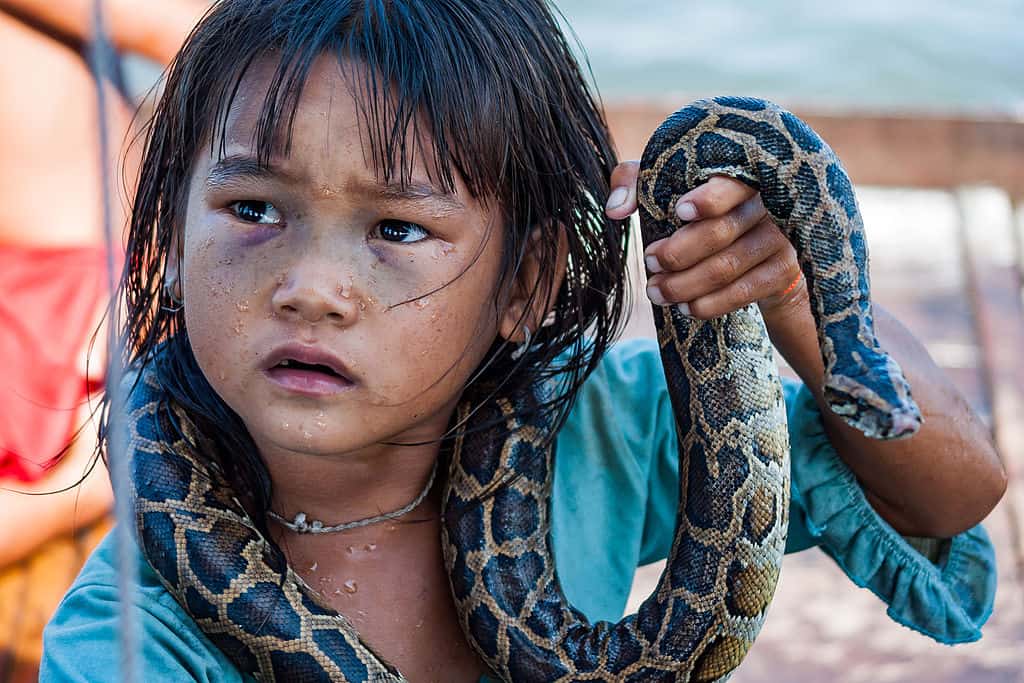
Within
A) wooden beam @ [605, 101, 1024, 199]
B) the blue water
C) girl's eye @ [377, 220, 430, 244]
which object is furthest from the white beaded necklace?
the blue water

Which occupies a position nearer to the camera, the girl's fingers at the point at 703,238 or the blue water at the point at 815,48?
the girl's fingers at the point at 703,238

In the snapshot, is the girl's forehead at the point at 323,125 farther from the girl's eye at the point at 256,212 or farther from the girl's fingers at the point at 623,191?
the girl's fingers at the point at 623,191

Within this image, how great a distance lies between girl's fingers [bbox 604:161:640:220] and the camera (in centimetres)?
146

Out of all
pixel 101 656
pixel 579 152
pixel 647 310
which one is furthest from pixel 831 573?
pixel 101 656

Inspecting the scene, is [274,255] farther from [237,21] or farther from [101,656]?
[101,656]

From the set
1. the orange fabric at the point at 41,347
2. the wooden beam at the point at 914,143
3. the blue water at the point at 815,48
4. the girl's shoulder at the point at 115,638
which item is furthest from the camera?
the blue water at the point at 815,48

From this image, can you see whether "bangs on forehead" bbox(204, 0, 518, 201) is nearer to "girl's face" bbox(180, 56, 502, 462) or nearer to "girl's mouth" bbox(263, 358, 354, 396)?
"girl's face" bbox(180, 56, 502, 462)

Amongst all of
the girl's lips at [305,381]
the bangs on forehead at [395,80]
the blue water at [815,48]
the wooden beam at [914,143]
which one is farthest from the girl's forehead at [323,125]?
the blue water at [815,48]

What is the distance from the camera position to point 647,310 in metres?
4.64

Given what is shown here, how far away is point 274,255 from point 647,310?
3455 mm

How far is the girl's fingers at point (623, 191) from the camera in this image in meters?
1.46

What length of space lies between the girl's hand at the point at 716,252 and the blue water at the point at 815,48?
7355 millimetres

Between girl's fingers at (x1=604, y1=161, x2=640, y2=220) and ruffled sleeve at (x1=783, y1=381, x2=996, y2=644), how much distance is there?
0.47 m

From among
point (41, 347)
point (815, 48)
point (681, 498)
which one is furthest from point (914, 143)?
point (815, 48)
